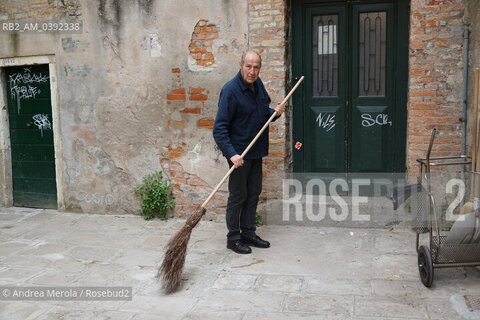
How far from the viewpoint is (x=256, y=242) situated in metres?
5.57

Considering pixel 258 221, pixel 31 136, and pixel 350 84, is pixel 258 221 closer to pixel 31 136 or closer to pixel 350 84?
pixel 350 84

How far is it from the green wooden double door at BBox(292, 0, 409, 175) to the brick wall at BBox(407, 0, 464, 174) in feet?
1.07

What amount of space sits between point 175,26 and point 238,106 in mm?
1977

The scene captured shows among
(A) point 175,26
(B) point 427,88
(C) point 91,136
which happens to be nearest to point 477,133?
(B) point 427,88

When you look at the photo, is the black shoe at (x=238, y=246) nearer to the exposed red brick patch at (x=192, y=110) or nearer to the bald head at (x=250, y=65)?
the bald head at (x=250, y=65)

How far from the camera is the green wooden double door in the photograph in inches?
239

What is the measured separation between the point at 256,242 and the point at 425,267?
1892mm

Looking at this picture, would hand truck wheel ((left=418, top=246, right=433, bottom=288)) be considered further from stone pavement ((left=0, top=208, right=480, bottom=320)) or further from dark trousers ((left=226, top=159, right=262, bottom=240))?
dark trousers ((left=226, top=159, right=262, bottom=240))

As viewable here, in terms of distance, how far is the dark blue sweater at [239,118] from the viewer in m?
5.16

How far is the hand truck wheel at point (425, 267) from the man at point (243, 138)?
1.71 metres

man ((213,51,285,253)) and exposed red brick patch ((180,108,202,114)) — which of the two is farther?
exposed red brick patch ((180,108,202,114))

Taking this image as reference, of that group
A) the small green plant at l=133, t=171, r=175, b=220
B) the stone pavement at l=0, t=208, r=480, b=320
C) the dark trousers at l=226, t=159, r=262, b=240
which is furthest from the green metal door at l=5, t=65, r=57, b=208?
the dark trousers at l=226, t=159, r=262, b=240

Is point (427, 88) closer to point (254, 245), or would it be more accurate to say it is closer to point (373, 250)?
point (373, 250)

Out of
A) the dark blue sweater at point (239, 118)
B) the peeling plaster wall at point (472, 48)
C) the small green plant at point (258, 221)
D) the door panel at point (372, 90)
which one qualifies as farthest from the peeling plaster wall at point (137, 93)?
the peeling plaster wall at point (472, 48)
